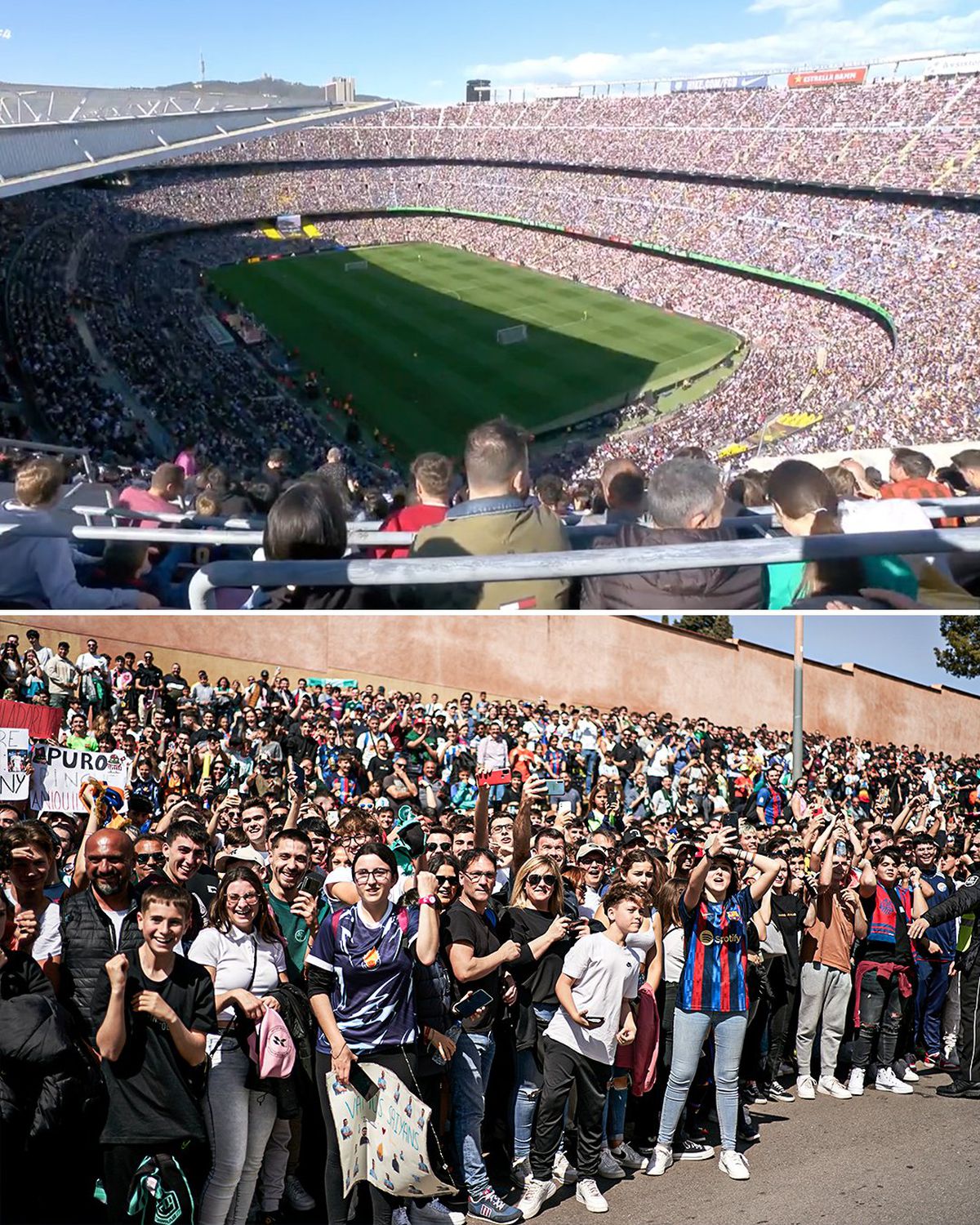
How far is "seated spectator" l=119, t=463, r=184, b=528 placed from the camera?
548 centimetres

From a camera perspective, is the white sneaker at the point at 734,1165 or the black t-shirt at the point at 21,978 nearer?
the black t-shirt at the point at 21,978

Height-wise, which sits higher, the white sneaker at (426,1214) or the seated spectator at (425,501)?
the seated spectator at (425,501)

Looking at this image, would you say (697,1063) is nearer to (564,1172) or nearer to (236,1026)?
(564,1172)

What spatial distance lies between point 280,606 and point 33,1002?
1195 millimetres

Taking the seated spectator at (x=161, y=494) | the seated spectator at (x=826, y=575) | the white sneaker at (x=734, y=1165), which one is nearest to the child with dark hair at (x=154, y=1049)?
the seated spectator at (x=826, y=575)

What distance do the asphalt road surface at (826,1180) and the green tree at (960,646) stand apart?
2.11 metres

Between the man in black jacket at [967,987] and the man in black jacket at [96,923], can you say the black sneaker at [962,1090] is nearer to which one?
the man in black jacket at [967,987]

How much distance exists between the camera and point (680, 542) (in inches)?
121

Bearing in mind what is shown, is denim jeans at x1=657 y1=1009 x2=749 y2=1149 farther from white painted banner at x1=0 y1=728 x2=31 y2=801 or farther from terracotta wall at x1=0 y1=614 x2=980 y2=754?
terracotta wall at x1=0 y1=614 x2=980 y2=754

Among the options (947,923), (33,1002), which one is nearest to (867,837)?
(947,923)

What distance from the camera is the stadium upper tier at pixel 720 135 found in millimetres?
35906

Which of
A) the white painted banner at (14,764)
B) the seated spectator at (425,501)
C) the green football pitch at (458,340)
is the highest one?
the green football pitch at (458,340)

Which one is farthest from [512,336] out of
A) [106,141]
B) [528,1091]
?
[528,1091]

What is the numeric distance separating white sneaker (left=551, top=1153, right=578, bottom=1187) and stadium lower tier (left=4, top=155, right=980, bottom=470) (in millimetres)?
17873
